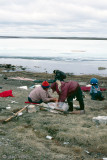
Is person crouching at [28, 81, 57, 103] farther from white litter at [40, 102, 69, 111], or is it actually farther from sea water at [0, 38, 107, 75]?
sea water at [0, 38, 107, 75]

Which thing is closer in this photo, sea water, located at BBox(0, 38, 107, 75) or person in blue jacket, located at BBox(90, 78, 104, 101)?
person in blue jacket, located at BBox(90, 78, 104, 101)

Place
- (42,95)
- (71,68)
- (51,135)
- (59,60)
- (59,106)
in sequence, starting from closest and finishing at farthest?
(51,135) < (59,106) < (42,95) < (71,68) < (59,60)

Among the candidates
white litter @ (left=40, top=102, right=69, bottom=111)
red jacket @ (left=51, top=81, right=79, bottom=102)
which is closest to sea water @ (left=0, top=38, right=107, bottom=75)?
white litter @ (left=40, top=102, right=69, bottom=111)

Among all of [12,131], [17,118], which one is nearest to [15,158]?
[12,131]

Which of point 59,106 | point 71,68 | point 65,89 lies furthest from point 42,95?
point 71,68

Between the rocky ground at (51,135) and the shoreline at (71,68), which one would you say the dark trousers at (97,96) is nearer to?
the rocky ground at (51,135)

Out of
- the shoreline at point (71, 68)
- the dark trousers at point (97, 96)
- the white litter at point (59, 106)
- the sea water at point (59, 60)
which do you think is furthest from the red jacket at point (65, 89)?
the sea water at point (59, 60)

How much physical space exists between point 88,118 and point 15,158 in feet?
10.1

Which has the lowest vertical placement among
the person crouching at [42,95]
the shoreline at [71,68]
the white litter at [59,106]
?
the white litter at [59,106]

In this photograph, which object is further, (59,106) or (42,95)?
(42,95)

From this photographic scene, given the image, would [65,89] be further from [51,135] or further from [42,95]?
[51,135]

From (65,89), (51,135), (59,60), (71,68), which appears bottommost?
(51,135)

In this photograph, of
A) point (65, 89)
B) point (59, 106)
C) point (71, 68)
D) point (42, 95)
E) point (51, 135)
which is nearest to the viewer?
point (51, 135)

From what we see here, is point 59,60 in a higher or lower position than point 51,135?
higher
